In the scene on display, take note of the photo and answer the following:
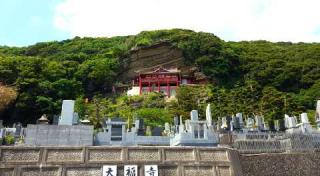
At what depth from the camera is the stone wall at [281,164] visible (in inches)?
448

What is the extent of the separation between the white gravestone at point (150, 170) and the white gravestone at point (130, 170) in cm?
30

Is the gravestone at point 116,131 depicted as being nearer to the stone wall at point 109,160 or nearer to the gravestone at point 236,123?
the stone wall at point 109,160

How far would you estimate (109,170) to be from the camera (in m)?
9.72

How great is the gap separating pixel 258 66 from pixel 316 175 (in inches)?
2142

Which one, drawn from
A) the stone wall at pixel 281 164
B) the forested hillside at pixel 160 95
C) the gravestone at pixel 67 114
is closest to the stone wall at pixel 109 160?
the stone wall at pixel 281 164

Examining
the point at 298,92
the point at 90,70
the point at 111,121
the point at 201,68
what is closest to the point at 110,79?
the point at 90,70

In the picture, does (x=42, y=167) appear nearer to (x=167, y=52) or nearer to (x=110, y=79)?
(x=110, y=79)

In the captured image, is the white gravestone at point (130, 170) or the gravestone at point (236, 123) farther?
the gravestone at point (236, 123)

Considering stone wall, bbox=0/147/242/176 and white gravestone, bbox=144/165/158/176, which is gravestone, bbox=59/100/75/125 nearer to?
stone wall, bbox=0/147/242/176

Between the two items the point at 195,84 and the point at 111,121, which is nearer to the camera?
the point at 111,121

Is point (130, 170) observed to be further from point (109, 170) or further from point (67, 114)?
point (67, 114)

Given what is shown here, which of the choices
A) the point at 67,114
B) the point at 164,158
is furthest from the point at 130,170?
the point at 67,114

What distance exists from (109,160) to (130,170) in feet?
2.35

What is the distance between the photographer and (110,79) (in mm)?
61594
